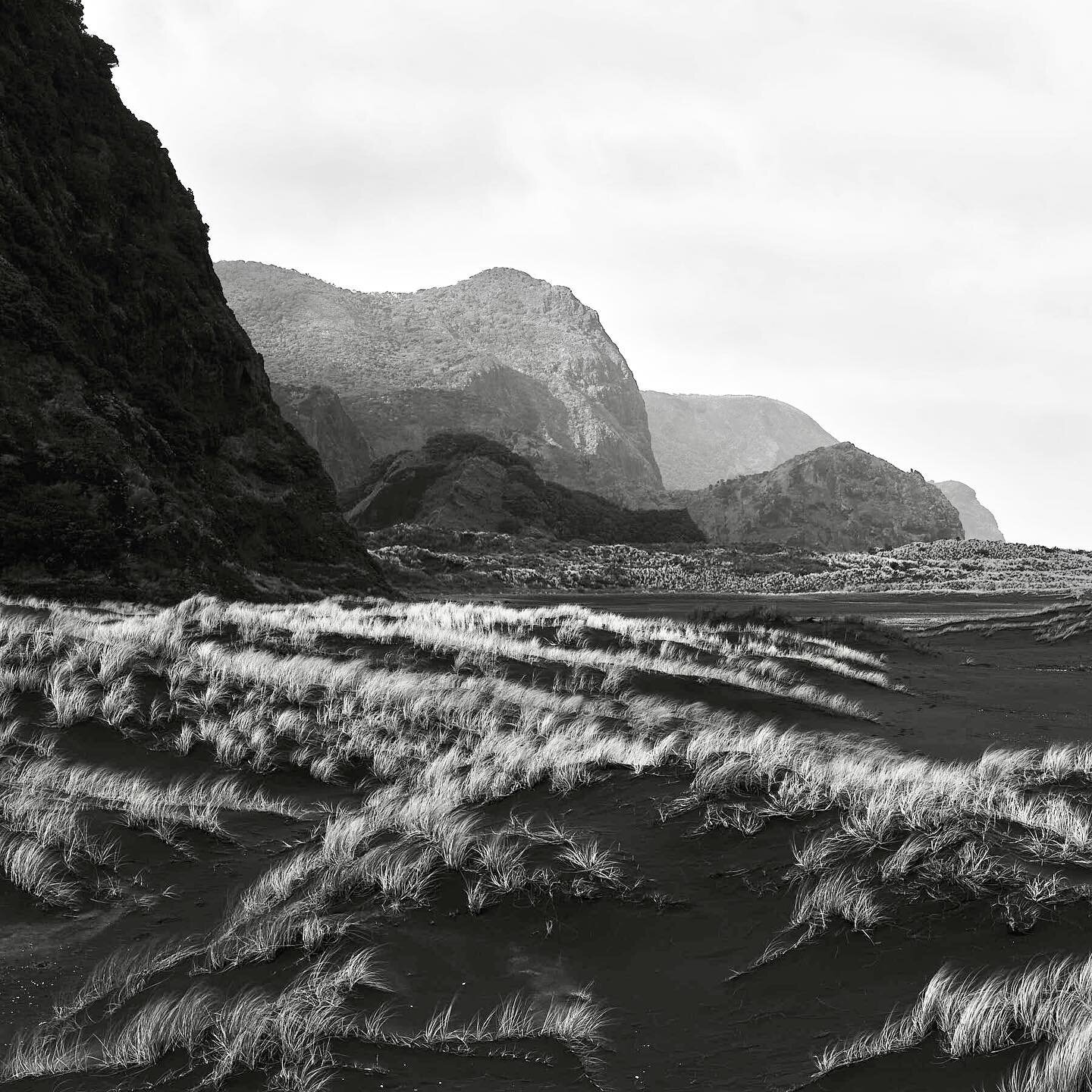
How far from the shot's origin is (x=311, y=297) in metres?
191

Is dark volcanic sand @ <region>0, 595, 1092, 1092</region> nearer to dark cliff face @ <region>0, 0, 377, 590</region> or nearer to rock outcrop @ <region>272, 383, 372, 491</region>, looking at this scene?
dark cliff face @ <region>0, 0, 377, 590</region>

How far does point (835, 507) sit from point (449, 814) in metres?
119

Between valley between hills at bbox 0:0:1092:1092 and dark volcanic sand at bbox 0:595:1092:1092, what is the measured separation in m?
0.02

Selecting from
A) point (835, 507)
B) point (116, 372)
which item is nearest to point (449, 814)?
point (116, 372)

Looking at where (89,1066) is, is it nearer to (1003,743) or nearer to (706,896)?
(706,896)

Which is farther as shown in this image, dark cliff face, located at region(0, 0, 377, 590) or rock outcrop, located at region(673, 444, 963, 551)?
rock outcrop, located at region(673, 444, 963, 551)

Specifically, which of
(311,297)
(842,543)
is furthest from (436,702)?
(311,297)

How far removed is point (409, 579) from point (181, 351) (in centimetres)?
2394

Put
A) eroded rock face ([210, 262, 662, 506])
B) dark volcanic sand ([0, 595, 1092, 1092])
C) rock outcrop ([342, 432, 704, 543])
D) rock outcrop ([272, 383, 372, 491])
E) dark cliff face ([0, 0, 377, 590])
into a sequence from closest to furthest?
dark volcanic sand ([0, 595, 1092, 1092]) < dark cliff face ([0, 0, 377, 590]) < rock outcrop ([342, 432, 704, 543]) < rock outcrop ([272, 383, 372, 491]) < eroded rock face ([210, 262, 662, 506])

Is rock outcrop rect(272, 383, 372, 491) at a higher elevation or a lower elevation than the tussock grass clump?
higher

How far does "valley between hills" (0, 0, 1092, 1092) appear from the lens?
4.38 metres

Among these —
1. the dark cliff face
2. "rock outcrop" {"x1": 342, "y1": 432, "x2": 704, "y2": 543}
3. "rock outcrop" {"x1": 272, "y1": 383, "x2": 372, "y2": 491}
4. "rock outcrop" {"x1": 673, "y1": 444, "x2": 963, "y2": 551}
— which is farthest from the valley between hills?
"rock outcrop" {"x1": 673, "y1": 444, "x2": 963, "y2": 551}

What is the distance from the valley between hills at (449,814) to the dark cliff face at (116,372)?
14 centimetres

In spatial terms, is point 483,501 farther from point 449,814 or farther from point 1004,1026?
point 1004,1026
